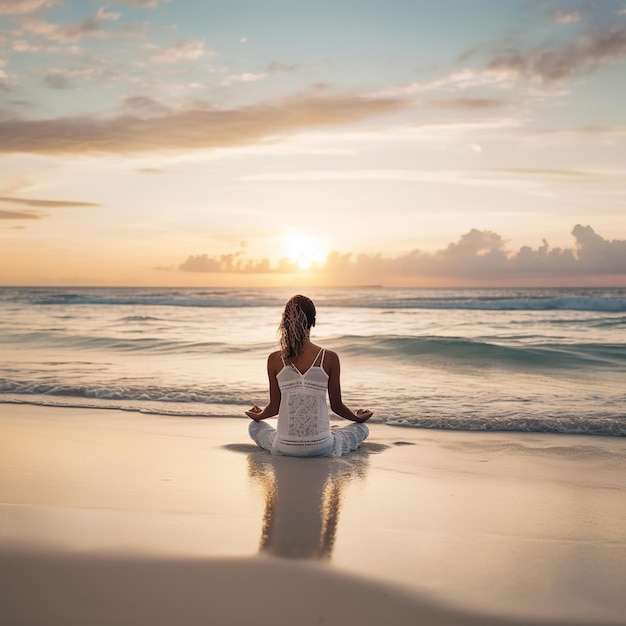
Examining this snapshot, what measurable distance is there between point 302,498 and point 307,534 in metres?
0.81

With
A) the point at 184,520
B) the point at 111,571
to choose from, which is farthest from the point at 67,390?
the point at 111,571

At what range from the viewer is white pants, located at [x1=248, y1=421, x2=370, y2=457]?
6355 millimetres

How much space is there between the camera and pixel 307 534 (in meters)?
4.20

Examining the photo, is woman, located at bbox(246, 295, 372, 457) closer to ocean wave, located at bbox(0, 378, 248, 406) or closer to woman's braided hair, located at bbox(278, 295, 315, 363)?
woman's braided hair, located at bbox(278, 295, 315, 363)

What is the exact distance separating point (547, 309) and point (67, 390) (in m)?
32.3

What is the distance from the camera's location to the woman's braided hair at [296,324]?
6176 millimetres

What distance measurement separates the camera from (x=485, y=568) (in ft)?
12.1

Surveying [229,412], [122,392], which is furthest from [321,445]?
[122,392]

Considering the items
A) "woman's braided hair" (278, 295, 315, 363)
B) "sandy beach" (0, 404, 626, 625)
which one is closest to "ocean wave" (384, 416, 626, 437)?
"sandy beach" (0, 404, 626, 625)

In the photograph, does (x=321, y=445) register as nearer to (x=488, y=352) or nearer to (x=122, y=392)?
(x=122, y=392)

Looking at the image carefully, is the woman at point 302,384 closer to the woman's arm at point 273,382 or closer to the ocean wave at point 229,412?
the woman's arm at point 273,382

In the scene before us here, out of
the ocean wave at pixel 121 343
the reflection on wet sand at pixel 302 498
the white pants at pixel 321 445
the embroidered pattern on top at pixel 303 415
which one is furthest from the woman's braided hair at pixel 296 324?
the ocean wave at pixel 121 343

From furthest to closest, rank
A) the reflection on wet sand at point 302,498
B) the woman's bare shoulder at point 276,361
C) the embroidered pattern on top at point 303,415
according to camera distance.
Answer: the woman's bare shoulder at point 276,361 → the embroidered pattern on top at point 303,415 → the reflection on wet sand at point 302,498

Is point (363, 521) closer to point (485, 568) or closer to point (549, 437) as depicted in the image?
point (485, 568)
